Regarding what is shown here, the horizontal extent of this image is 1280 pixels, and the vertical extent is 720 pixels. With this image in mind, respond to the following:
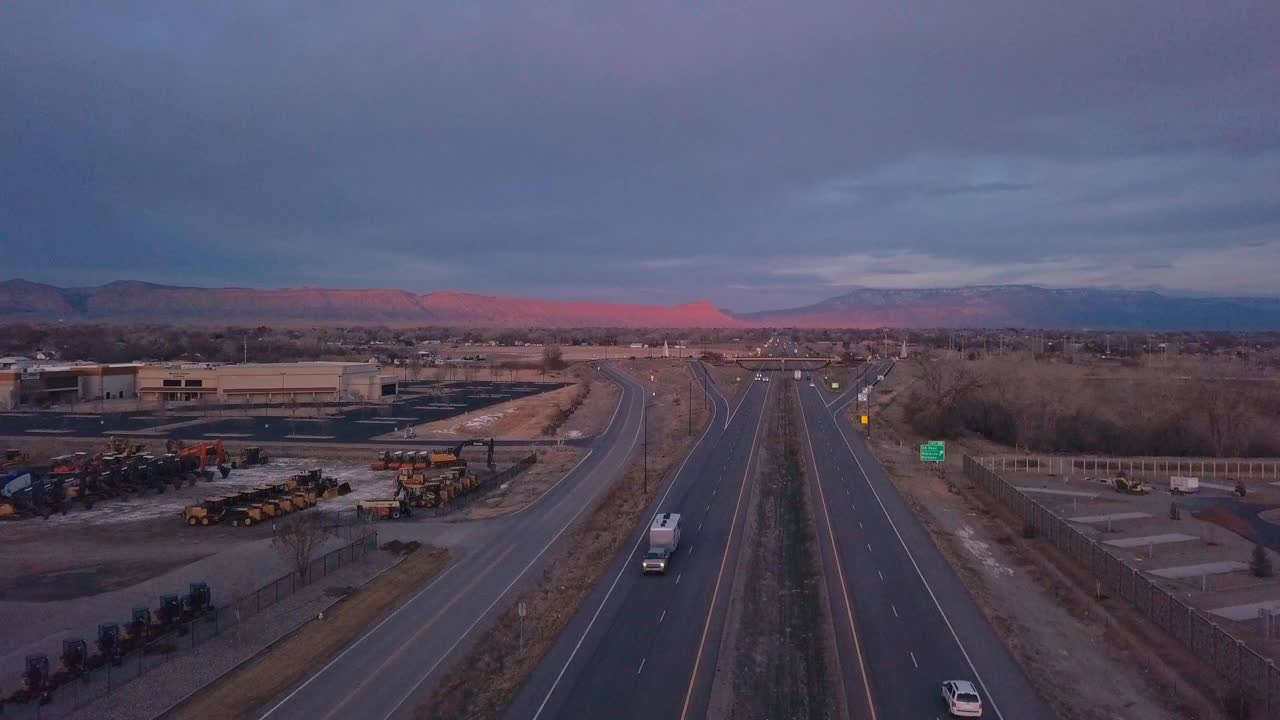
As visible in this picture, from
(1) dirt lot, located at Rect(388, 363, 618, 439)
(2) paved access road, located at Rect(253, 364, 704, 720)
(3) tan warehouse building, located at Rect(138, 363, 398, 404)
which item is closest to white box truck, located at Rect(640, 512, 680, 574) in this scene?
(2) paved access road, located at Rect(253, 364, 704, 720)

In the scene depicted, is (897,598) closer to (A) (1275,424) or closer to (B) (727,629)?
(B) (727,629)

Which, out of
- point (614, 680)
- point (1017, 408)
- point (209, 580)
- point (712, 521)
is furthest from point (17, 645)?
point (1017, 408)

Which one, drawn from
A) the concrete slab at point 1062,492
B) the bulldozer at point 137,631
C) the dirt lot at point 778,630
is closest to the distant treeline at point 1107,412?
the concrete slab at point 1062,492

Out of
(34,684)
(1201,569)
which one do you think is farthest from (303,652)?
(1201,569)

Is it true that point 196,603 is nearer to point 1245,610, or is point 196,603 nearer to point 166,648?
point 166,648

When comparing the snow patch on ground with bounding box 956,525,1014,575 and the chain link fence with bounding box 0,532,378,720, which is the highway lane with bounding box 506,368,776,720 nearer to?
the snow patch on ground with bounding box 956,525,1014,575


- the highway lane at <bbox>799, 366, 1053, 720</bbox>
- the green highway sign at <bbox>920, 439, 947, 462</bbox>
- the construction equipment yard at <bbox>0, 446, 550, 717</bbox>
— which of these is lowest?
the construction equipment yard at <bbox>0, 446, 550, 717</bbox>

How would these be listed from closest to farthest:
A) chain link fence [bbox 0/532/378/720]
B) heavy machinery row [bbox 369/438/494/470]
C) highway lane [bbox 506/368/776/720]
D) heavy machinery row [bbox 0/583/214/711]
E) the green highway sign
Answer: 1. highway lane [bbox 506/368/776/720]
2. chain link fence [bbox 0/532/378/720]
3. heavy machinery row [bbox 0/583/214/711]
4. the green highway sign
5. heavy machinery row [bbox 369/438/494/470]
